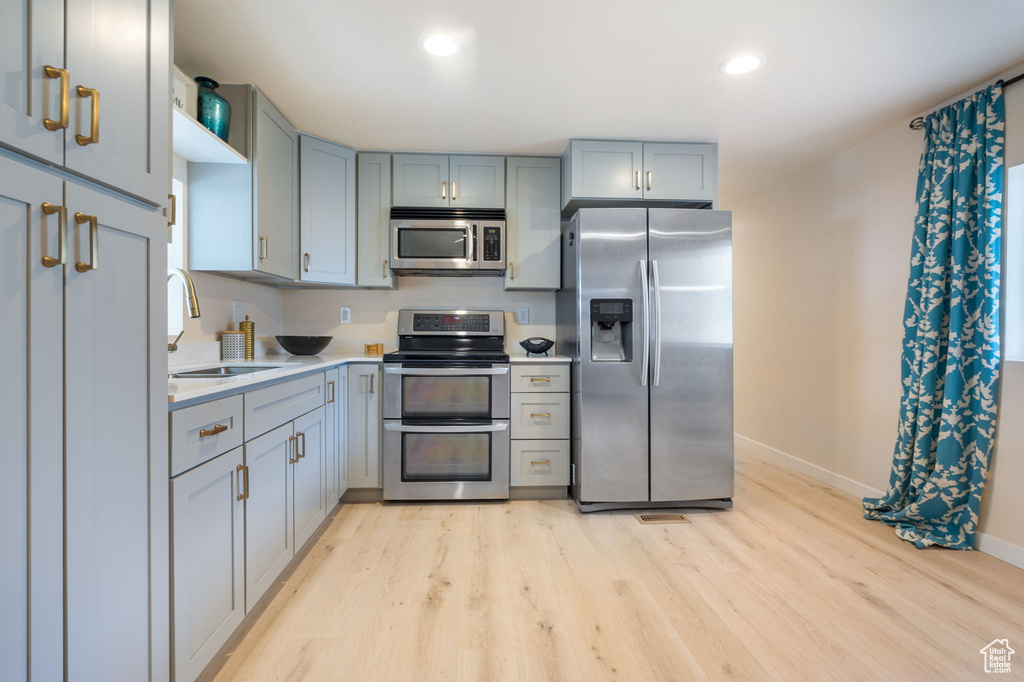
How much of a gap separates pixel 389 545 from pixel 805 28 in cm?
287

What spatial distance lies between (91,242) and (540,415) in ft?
7.55

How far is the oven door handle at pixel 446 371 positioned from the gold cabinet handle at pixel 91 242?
188 centimetres

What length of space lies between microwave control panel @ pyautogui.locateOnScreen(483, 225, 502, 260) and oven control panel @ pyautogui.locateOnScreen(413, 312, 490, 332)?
45 cm

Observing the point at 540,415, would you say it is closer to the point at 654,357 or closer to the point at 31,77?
the point at 654,357

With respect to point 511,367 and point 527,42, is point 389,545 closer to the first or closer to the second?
point 511,367

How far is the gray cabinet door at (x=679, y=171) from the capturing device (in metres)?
2.91

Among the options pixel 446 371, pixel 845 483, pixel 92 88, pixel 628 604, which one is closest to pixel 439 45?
pixel 92 88

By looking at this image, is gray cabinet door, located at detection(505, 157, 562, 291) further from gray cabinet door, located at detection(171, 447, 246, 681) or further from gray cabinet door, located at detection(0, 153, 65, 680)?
gray cabinet door, located at detection(0, 153, 65, 680)

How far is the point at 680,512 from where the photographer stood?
9.13ft

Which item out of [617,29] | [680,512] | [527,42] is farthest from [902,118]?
[680,512]

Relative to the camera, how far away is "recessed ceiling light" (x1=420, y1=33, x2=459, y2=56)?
1.88m

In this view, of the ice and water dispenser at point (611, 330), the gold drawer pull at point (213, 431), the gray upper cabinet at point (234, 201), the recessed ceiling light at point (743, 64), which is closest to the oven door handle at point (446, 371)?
the ice and water dispenser at point (611, 330)

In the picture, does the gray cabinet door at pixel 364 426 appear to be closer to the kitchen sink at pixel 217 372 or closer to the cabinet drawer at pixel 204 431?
the kitchen sink at pixel 217 372

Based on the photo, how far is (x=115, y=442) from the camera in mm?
1017
